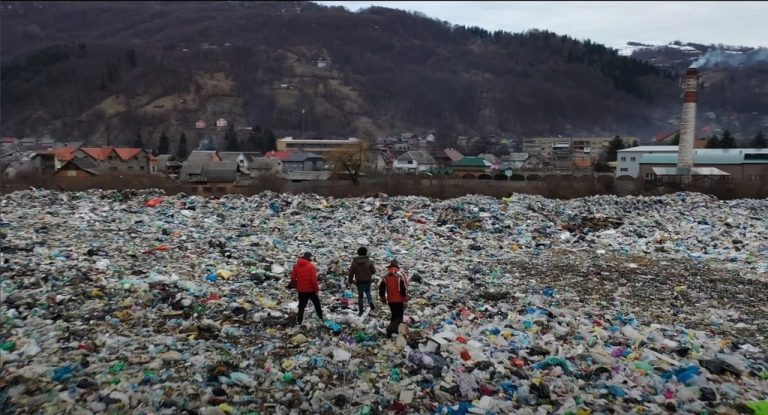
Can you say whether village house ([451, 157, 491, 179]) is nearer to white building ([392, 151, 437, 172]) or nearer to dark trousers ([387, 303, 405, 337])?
white building ([392, 151, 437, 172])

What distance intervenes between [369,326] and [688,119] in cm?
2870

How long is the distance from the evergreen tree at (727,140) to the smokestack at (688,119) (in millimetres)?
9125

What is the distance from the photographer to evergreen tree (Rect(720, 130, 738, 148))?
36.1 m

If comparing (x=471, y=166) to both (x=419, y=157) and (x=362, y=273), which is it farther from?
(x=362, y=273)

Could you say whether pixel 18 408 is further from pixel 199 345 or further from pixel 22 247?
pixel 22 247

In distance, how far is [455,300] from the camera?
7266mm

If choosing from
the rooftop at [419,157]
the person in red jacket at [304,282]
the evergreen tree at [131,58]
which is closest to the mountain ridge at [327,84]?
the evergreen tree at [131,58]

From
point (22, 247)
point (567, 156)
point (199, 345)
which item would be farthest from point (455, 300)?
point (567, 156)

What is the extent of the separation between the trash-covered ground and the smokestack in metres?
18.5

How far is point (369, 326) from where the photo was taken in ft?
19.3

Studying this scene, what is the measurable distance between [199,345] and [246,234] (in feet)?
22.1

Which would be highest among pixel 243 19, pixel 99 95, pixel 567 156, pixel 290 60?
pixel 243 19

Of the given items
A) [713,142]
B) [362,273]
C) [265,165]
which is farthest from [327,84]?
[362,273]

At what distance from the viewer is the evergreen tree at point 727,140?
36128 mm
